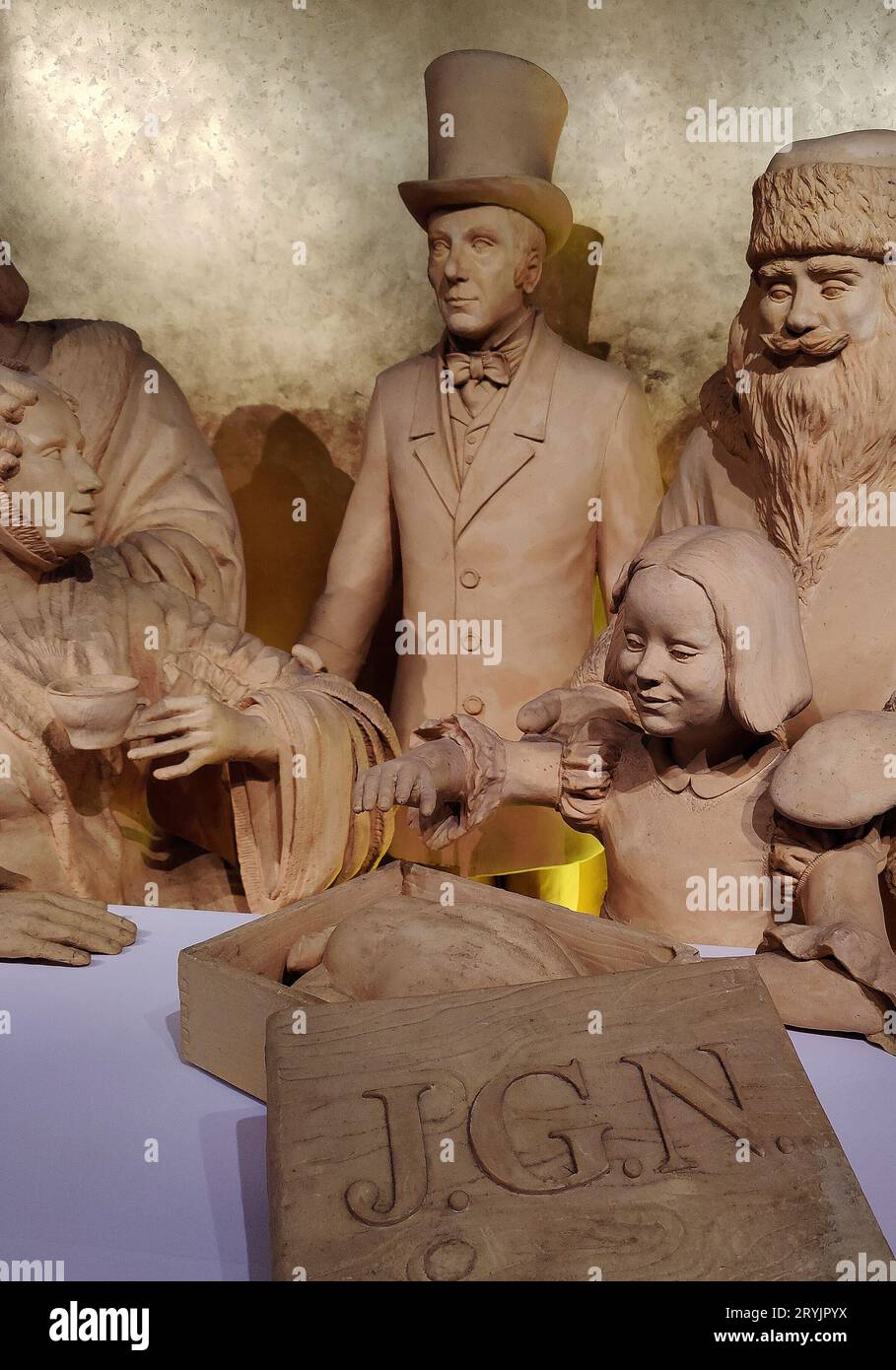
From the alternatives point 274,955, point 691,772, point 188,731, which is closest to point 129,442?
point 188,731

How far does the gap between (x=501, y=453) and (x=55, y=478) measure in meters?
1.17

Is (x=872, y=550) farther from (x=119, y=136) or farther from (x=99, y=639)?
(x=119, y=136)

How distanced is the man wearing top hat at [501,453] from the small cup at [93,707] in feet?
4.00

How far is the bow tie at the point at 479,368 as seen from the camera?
3730mm

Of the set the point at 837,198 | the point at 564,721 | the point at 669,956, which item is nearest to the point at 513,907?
the point at 669,956

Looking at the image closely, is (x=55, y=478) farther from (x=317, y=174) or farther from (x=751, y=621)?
(x=317, y=174)

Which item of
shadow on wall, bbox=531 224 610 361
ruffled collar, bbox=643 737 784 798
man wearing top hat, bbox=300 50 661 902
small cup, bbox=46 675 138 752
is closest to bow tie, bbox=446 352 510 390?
man wearing top hat, bbox=300 50 661 902

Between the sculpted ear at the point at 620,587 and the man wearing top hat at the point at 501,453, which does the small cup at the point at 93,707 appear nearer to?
the sculpted ear at the point at 620,587

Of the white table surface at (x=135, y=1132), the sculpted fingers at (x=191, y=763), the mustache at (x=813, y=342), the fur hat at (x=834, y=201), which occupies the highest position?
the fur hat at (x=834, y=201)

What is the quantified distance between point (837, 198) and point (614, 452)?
1122mm

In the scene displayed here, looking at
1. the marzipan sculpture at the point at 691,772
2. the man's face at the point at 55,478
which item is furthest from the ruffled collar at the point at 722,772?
the man's face at the point at 55,478

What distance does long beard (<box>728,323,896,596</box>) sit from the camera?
2766mm

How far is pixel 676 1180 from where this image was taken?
4.75ft

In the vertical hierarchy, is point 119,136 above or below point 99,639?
above
